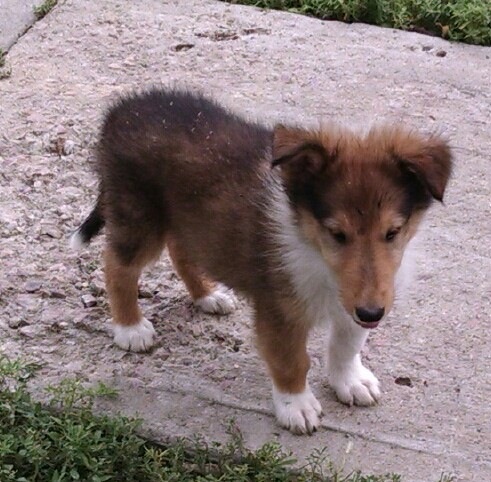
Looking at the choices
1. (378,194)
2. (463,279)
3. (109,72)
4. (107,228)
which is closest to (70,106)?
(109,72)

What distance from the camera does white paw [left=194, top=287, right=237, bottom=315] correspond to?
16.1 ft

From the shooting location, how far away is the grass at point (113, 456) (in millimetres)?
3961

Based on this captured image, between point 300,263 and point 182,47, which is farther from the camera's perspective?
point 182,47

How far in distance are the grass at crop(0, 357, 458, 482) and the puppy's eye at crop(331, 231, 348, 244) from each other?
2.82ft

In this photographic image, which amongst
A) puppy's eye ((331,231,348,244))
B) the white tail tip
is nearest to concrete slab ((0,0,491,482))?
the white tail tip

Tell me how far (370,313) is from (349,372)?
33.5 inches

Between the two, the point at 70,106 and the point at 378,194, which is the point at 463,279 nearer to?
the point at 378,194

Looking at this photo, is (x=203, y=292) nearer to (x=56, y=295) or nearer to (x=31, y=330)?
(x=56, y=295)

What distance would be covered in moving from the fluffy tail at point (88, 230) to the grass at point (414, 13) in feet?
10.7

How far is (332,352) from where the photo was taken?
4461 mm

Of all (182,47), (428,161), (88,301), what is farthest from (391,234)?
(182,47)

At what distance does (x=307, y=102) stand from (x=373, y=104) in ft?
1.29

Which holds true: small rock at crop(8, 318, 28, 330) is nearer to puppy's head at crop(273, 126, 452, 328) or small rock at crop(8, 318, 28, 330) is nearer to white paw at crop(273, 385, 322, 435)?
white paw at crop(273, 385, 322, 435)

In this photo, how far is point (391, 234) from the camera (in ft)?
12.3
